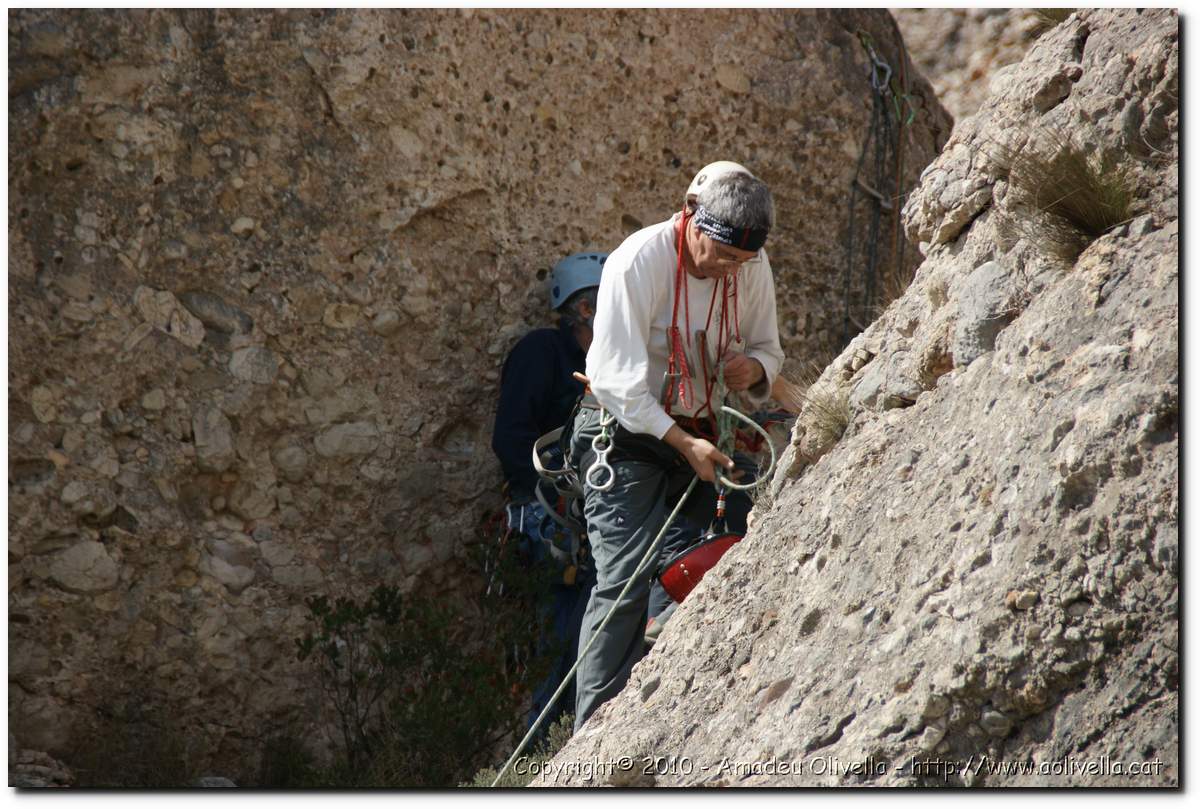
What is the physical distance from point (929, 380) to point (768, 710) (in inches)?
38.1

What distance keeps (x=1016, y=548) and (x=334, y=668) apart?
355 cm

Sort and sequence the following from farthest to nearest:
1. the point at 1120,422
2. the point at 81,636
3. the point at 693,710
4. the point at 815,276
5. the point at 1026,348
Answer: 1. the point at 815,276
2. the point at 81,636
3. the point at 693,710
4. the point at 1026,348
5. the point at 1120,422

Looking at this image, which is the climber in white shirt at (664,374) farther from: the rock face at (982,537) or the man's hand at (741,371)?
the rock face at (982,537)

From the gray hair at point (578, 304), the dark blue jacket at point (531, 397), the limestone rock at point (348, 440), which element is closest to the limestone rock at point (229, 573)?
the limestone rock at point (348, 440)

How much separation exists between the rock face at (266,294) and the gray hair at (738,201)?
1.99 metres

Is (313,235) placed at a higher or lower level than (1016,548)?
higher

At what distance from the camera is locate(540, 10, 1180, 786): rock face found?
261 centimetres

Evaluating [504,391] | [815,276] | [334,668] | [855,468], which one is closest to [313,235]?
[504,391]

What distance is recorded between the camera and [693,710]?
3.29 meters

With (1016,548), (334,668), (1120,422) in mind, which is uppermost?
(1120,422)

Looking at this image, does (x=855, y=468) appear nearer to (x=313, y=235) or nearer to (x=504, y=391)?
(x=504, y=391)

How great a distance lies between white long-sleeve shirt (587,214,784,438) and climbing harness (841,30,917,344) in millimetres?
2481

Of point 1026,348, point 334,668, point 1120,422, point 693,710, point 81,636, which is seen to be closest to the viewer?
point 1120,422

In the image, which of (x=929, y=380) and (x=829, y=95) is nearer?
(x=929, y=380)
